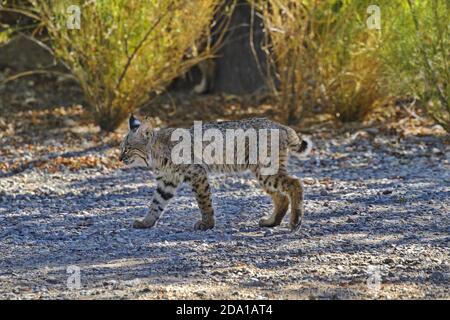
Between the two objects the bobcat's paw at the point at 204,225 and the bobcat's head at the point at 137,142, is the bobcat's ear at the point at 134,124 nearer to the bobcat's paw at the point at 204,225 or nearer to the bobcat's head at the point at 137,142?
the bobcat's head at the point at 137,142

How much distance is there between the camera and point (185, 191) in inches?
363

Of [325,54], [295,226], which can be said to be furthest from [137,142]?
[325,54]

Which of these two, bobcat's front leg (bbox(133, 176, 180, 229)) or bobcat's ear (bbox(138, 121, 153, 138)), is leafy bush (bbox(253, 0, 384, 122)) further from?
bobcat's front leg (bbox(133, 176, 180, 229))

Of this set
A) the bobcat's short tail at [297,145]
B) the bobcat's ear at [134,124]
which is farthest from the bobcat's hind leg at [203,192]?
the bobcat's short tail at [297,145]

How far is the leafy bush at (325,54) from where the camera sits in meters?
11.7

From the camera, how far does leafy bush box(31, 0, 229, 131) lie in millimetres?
11242

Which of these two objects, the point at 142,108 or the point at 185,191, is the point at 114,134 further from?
the point at 185,191

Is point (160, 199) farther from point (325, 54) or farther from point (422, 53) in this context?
point (325, 54)

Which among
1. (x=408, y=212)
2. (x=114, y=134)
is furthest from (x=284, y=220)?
(x=114, y=134)

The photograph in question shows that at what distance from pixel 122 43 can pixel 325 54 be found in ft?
8.44

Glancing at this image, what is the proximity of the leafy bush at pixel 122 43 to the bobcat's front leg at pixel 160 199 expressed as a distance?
401 centimetres

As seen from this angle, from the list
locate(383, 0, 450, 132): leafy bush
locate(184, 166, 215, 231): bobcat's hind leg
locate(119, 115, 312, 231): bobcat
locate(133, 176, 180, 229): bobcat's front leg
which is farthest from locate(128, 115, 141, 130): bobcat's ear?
locate(383, 0, 450, 132): leafy bush

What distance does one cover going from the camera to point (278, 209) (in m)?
7.63
